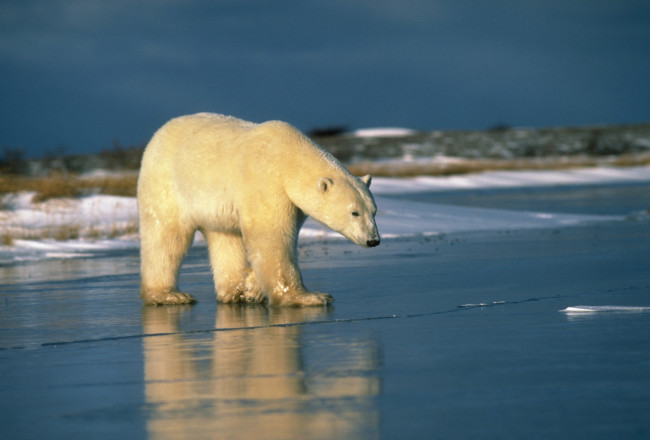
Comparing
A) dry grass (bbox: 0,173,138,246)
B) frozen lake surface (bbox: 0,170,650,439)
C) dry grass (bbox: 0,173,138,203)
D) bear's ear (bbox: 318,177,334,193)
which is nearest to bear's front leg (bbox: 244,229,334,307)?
frozen lake surface (bbox: 0,170,650,439)

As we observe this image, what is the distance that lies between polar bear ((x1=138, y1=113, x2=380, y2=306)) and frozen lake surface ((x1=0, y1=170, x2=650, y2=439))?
329mm

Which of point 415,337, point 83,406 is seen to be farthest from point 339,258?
point 83,406

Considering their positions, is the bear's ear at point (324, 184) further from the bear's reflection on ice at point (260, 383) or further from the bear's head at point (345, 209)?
the bear's reflection on ice at point (260, 383)

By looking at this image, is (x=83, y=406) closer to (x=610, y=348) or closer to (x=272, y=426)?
(x=272, y=426)

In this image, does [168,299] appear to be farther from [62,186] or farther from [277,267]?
[62,186]

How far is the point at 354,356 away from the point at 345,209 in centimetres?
245

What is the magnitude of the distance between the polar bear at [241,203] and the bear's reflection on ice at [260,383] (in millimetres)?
1023

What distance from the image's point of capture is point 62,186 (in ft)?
62.4

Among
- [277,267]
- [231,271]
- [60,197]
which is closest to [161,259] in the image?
[231,271]

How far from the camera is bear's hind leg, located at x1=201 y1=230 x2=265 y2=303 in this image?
27.6 ft

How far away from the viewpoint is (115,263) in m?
12.5

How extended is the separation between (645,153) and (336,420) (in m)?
55.0

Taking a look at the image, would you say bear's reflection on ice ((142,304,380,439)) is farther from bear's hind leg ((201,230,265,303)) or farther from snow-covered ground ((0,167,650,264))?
snow-covered ground ((0,167,650,264))

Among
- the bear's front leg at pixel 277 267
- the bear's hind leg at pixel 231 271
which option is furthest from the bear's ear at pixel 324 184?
the bear's hind leg at pixel 231 271
